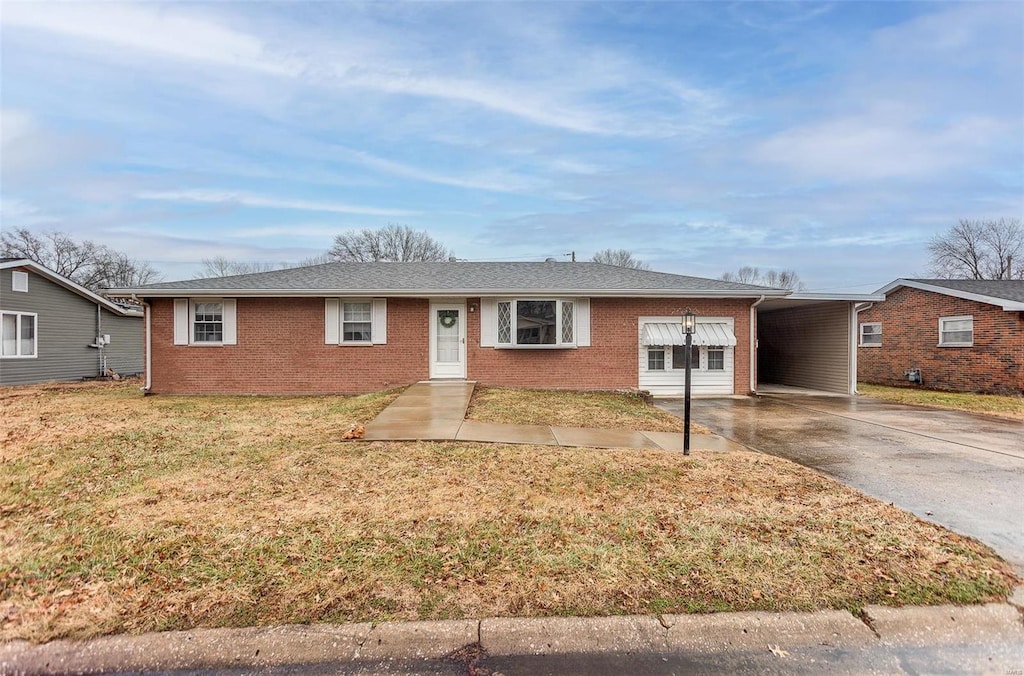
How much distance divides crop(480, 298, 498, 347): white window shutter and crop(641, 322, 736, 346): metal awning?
151 inches

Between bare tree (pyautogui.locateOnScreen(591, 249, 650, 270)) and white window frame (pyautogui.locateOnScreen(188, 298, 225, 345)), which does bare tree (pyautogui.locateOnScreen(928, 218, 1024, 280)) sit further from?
white window frame (pyautogui.locateOnScreen(188, 298, 225, 345))

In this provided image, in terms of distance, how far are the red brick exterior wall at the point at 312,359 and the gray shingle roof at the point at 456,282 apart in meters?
0.49

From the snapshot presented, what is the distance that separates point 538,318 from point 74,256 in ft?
135

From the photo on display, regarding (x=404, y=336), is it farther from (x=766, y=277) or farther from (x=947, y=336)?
(x=766, y=277)

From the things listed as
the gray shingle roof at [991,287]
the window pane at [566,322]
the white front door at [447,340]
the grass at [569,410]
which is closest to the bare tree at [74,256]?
the white front door at [447,340]

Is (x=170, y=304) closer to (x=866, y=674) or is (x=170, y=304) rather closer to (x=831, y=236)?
(x=866, y=674)

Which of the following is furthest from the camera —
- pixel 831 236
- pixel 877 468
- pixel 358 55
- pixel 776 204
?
pixel 831 236

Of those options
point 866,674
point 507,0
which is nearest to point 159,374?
point 507,0

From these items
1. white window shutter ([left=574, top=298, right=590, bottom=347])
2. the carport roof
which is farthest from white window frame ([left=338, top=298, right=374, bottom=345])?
the carport roof

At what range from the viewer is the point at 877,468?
5559 millimetres

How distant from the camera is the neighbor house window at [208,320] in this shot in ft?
39.5

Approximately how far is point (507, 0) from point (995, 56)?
32.8ft

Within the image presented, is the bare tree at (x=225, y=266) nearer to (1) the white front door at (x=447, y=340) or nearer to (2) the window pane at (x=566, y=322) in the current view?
(1) the white front door at (x=447, y=340)

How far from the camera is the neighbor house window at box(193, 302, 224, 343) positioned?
1205 centimetres
